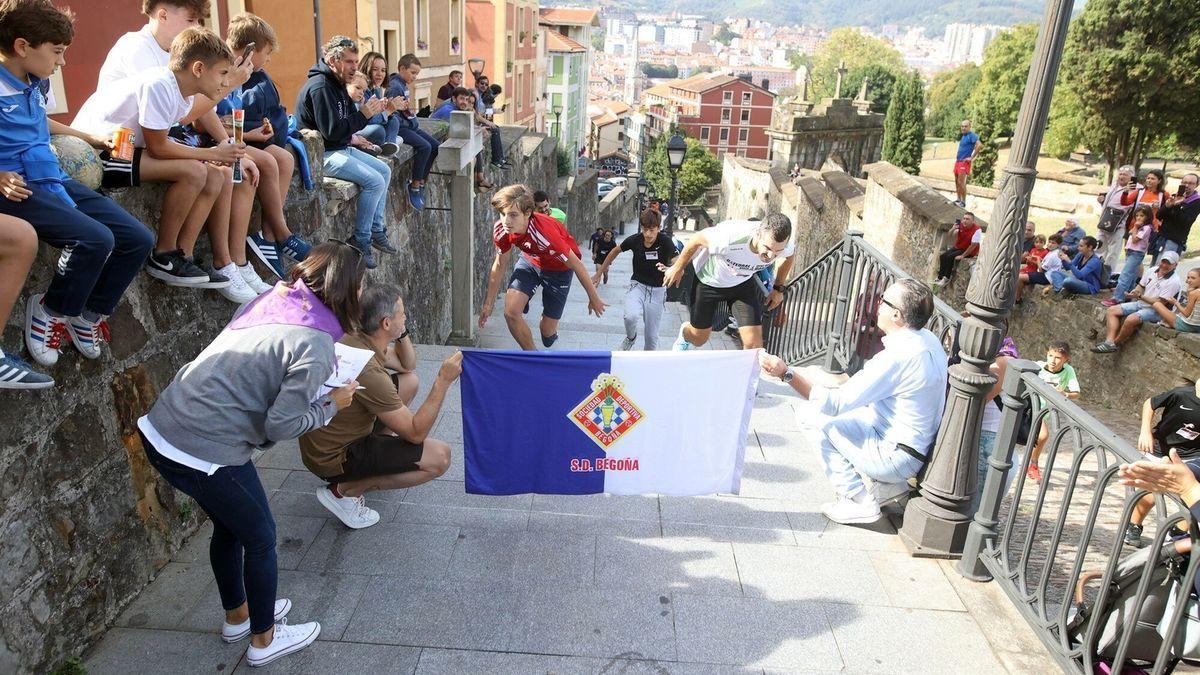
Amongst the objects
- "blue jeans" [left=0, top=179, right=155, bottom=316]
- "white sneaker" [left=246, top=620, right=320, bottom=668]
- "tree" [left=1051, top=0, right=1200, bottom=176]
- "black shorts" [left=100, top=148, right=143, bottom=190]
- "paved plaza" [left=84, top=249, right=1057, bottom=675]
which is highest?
"tree" [left=1051, top=0, right=1200, bottom=176]

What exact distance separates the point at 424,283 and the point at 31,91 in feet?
19.5

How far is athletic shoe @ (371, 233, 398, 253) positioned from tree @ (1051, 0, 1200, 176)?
24052 mm

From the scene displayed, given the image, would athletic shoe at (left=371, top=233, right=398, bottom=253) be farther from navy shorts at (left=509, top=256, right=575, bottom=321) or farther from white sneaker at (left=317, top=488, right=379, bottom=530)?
white sneaker at (left=317, top=488, right=379, bottom=530)

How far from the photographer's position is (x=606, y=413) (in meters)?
4.26

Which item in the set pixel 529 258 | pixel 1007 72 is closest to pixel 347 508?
pixel 529 258

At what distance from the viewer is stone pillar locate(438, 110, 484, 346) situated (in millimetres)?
8195

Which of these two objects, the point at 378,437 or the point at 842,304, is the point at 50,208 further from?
the point at 842,304

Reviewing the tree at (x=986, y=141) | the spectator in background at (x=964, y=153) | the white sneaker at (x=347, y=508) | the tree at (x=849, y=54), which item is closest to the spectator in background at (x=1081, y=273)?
the spectator in background at (x=964, y=153)

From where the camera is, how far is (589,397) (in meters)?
4.21

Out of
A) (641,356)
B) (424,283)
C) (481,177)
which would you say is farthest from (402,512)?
(481,177)

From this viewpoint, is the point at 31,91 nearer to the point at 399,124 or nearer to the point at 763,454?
the point at 763,454

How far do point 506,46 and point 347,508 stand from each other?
118ft

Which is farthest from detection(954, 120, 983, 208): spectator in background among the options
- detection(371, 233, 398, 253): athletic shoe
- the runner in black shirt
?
detection(371, 233, 398, 253): athletic shoe

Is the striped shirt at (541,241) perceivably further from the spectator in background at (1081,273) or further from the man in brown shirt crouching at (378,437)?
the spectator in background at (1081,273)
